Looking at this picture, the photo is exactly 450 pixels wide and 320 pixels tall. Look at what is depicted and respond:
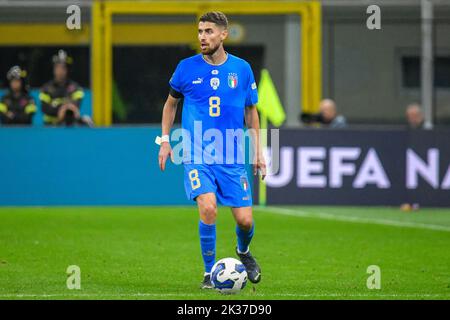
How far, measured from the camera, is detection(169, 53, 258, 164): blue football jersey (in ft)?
34.9

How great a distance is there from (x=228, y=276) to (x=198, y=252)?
3.72 m

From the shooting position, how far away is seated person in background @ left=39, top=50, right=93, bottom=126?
21328mm

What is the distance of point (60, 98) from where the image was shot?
70.6 feet

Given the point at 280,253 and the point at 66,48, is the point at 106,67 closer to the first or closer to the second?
the point at 66,48

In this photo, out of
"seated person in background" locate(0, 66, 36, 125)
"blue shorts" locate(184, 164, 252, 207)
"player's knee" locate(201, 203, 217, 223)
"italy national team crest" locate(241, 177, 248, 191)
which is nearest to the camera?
"player's knee" locate(201, 203, 217, 223)

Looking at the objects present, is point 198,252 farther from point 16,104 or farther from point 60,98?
point 16,104

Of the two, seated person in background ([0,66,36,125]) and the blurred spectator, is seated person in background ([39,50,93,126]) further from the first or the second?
the blurred spectator

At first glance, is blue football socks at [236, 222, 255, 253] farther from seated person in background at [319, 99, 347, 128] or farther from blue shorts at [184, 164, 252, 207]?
seated person in background at [319, 99, 347, 128]

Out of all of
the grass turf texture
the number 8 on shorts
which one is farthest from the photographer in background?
the number 8 on shorts

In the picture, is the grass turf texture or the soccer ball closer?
the soccer ball

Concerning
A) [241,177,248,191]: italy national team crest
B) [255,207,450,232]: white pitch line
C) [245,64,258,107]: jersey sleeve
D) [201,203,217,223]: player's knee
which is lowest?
[255,207,450,232]: white pitch line

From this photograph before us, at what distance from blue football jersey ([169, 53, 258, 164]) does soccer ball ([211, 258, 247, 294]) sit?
931 millimetres

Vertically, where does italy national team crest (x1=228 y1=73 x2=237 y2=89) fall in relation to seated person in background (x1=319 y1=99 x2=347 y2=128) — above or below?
above

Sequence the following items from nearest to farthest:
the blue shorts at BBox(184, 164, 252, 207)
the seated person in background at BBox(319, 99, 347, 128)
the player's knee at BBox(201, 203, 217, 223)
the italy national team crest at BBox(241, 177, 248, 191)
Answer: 1. the player's knee at BBox(201, 203, 217, 223)
2. the blue shorts at BBox(184, 164, 252, 207)
3. the italy national team crest at BBox(241, 177, 248, 191)
4. the seated person in background at BBox(319, 99, 347, 128)
